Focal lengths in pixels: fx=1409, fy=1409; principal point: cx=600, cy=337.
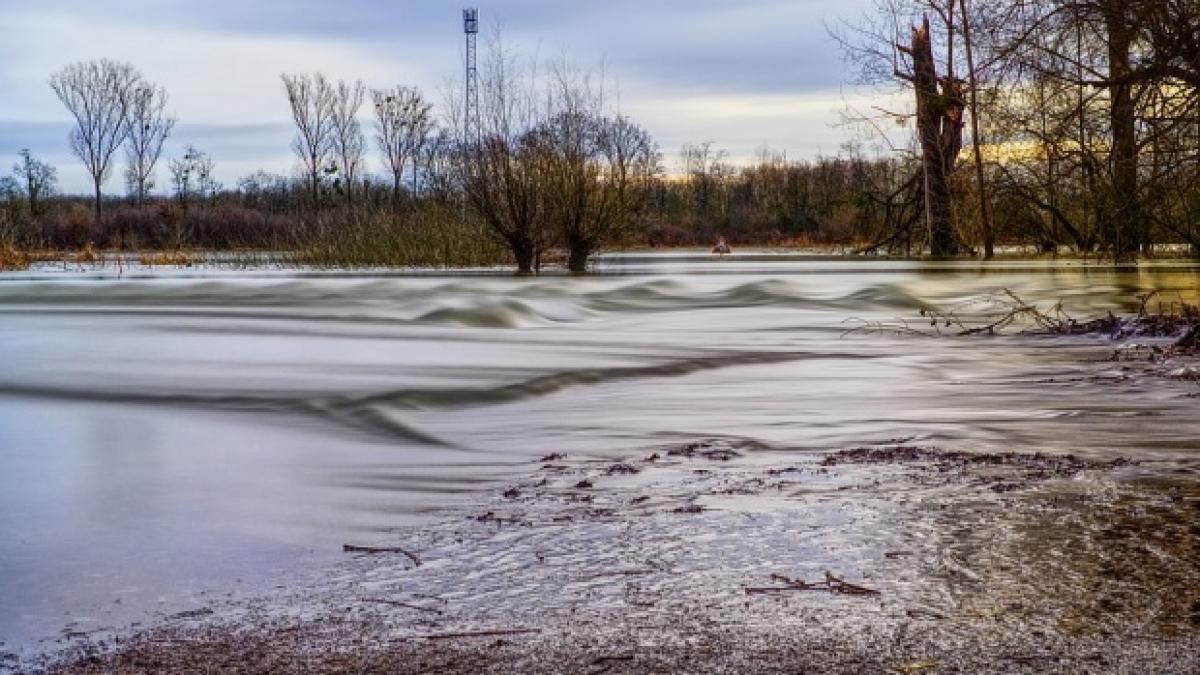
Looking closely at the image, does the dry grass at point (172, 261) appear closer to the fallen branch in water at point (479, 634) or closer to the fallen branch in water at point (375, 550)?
the fallen branch in water at point (375, 550)

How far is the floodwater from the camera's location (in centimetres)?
538

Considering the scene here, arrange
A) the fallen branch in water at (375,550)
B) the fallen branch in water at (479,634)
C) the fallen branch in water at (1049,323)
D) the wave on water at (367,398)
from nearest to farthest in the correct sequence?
the fallen branch in water at (479,634), the fallen branch in water at (375,550), the wave on water at (367,398), the fallen branch in water at (1049,323)

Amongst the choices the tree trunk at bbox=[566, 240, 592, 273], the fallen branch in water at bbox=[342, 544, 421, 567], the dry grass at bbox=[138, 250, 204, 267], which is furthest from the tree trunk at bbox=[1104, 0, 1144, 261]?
the dry grass at bbox=[138, 250, 204, 267]

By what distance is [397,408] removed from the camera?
9617 mm

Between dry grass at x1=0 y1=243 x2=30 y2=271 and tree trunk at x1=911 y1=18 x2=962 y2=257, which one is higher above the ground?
tree trunk at x1=911 y1=18 x2=962 y2=257

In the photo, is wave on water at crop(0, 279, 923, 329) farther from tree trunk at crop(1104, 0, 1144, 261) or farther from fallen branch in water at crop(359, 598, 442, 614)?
fallen branch in water at crop(359, 598, 442, 614)

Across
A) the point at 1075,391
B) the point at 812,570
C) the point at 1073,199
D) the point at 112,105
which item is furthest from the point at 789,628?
the point at 112,105

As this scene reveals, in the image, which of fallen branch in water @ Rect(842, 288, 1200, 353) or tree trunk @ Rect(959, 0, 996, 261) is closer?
fallen branch in water @ Rect(842, 288, 1200, 353)

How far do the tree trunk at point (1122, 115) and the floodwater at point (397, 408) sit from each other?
197 centimetres

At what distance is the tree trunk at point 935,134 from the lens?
2942 cm

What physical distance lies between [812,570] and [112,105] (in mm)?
75218

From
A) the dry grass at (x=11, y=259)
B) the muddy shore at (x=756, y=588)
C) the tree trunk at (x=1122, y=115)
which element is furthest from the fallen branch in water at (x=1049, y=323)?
the dry grass at (x=11, y=259)

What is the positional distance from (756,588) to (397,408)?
563 centimetres

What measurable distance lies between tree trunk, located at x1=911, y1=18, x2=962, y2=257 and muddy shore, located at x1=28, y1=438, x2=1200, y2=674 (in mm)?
23280
